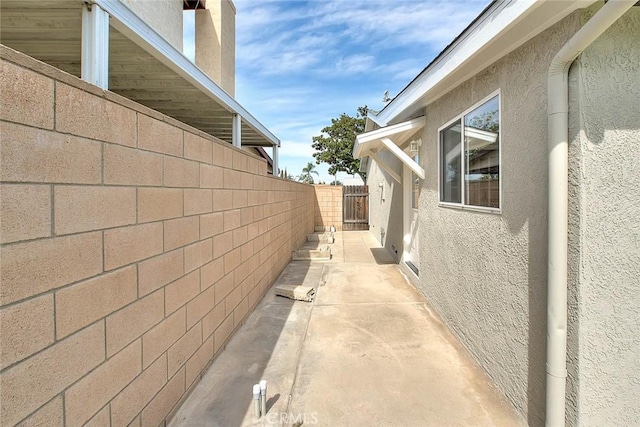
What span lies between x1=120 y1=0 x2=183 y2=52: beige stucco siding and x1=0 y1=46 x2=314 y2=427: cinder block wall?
14.2ft

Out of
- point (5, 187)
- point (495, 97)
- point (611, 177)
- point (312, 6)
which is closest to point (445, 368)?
point (611, 177)

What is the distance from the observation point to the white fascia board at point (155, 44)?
207cm

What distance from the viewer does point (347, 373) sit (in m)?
2.75

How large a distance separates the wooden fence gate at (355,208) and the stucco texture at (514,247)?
35.2ft

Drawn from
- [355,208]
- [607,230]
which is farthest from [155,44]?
[355,208]

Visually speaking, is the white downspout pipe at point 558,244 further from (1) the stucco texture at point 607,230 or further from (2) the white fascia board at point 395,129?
(2) the white fascia board at point 395,129

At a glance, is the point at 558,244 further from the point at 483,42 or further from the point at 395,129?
the point at 395,129

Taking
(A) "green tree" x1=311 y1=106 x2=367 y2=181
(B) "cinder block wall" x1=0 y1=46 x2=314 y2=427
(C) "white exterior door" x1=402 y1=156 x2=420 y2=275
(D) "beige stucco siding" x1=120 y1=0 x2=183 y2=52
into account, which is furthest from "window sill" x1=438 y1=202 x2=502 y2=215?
(A) "green tree" x1=311 y1=106 x2=367 y2=181

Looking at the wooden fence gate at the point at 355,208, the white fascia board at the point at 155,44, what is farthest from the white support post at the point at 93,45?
the wooden fence gate at the point at 355,208

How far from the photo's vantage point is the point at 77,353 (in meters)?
1.38

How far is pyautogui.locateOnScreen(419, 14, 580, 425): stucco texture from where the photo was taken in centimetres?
205

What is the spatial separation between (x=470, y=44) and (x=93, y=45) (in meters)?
2.97

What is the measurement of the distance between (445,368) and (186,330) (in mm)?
2398

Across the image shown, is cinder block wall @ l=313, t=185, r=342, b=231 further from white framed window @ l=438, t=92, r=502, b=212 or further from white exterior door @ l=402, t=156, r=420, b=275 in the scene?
white framed window @ l=438, t=92, r=502, b=212
